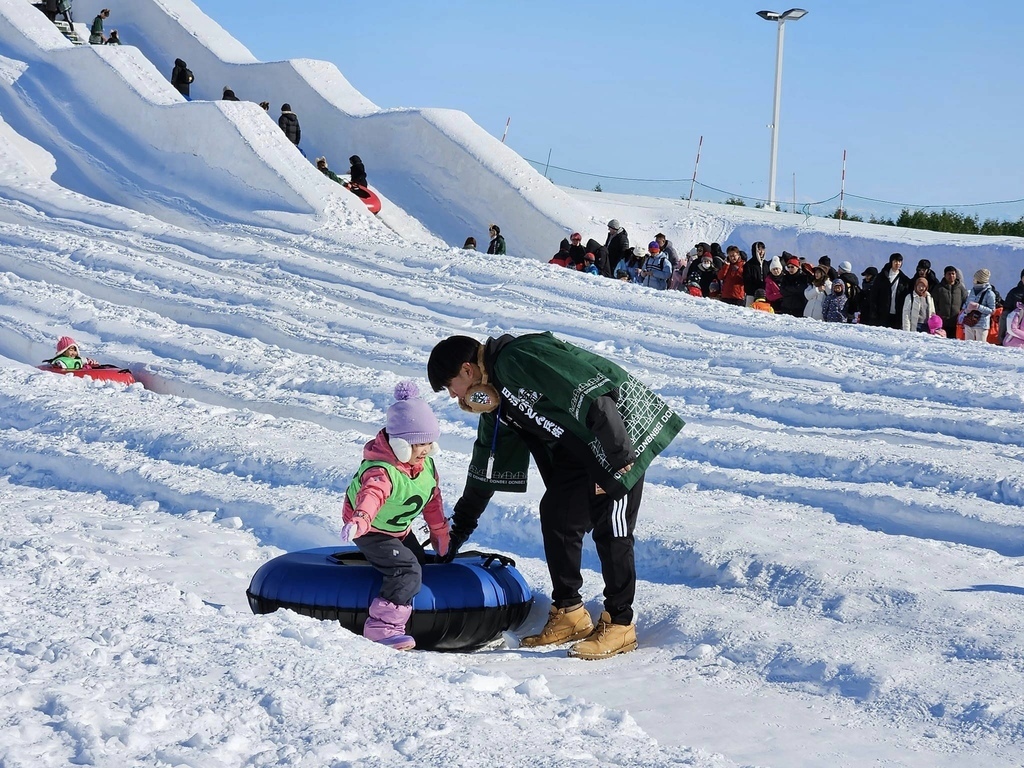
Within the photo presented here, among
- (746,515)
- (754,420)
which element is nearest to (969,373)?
(754,420)

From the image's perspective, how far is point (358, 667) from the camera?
11.5ft

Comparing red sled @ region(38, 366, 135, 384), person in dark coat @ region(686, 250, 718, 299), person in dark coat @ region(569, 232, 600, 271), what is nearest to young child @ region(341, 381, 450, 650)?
red sled @ region(38, 366, 135, 384)

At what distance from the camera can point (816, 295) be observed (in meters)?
12.6

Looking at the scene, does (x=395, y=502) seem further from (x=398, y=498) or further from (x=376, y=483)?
(x=376, y=483)

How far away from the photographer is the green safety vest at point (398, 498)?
442 cm

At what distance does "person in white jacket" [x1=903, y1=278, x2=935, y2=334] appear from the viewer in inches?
465

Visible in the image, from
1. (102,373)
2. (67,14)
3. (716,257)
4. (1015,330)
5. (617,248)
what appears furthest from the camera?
(67,14)

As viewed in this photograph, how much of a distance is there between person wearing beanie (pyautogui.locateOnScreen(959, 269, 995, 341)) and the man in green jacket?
26.3 feet

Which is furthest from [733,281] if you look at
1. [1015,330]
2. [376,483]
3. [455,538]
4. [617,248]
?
[376,483]

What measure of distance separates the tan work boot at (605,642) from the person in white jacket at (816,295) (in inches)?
343

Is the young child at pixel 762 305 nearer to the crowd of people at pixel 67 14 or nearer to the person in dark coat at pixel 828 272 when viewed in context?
the person in dark coat at pixel 828 272

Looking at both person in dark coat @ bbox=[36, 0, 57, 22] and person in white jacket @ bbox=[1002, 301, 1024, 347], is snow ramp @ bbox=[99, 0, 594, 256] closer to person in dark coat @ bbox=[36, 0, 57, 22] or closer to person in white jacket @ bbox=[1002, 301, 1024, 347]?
person in dark coat @ bbox=[36, 0, 57, 22]

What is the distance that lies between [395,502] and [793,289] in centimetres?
920

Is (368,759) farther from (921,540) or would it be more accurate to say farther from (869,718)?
(921,540)
